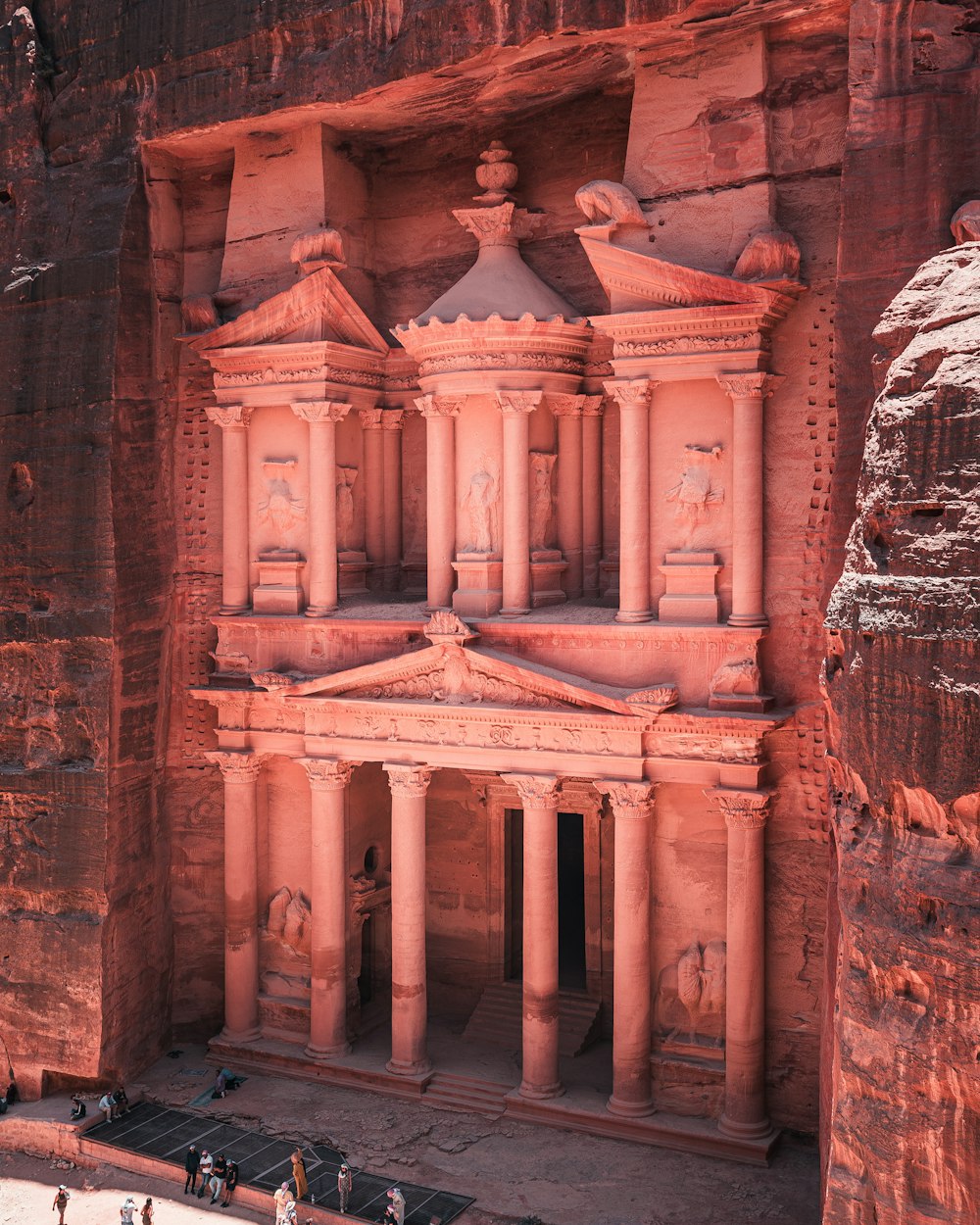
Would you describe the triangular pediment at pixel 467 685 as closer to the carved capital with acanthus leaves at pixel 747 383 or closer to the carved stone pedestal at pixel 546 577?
the carved stone pedestal at pixel 546 577

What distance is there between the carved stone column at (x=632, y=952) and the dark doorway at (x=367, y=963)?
5224 mm

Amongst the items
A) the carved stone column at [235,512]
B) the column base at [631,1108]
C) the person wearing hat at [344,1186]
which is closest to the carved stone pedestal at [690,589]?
the column base at [631,1108]

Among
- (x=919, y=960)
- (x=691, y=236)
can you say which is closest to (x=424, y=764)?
(x=691, y=236)

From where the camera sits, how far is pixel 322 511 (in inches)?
722

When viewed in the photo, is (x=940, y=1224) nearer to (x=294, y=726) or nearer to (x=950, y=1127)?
(x=950, y=1127)

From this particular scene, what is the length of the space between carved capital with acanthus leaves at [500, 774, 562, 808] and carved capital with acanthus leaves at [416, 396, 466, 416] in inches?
193

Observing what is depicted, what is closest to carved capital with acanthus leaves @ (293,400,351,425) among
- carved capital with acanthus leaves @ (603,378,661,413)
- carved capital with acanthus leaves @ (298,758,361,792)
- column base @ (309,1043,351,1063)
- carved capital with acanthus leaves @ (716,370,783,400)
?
carved capital with acanthus leaves @ (603,378,661,413)

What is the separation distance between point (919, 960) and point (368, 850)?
43.1ft

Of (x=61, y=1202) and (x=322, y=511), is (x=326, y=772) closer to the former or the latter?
(x=322, y=511)

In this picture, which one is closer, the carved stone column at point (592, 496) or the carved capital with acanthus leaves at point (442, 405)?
the carved capital with acanthus leaves at point (442, 405)

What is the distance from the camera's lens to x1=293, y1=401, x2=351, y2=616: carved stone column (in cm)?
1830

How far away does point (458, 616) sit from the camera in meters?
16.9

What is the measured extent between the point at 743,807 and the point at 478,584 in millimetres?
4587

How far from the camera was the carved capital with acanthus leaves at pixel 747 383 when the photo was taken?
15.4m
